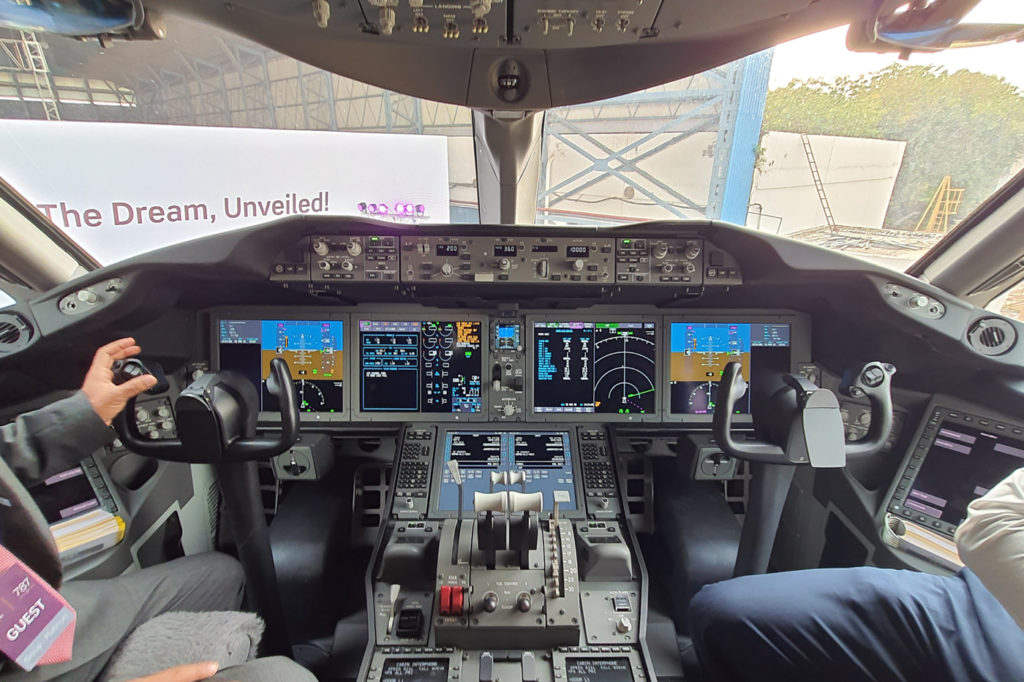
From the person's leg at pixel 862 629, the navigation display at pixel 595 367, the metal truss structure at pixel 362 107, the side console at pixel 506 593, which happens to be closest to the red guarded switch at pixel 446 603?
the side console at pixel 506 593

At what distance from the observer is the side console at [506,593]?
1.43m

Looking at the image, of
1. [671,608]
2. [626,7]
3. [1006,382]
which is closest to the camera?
[626,7]

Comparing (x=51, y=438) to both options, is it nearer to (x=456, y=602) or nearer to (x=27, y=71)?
(x=456, y=602)

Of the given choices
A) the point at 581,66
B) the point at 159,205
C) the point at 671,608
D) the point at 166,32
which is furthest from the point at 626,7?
the point at 159,205

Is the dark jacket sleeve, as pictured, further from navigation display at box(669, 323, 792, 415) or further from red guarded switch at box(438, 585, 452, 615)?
navigation display at box(669, 323, 792, 415)

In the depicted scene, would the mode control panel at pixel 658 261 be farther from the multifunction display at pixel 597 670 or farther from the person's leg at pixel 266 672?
the person's leg at pixel 266 672

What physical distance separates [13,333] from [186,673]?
122 centimetres

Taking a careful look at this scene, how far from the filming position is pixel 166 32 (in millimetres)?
1202

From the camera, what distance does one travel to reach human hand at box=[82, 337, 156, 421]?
50.1 inches

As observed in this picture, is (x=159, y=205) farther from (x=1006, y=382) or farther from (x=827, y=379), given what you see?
(x=1006, y=382)

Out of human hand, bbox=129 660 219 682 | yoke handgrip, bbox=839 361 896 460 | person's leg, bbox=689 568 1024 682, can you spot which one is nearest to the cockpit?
yoke handgrip, bbox=839 361 896 460

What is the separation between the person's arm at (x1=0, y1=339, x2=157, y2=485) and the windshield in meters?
0.77

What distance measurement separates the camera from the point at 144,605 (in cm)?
131

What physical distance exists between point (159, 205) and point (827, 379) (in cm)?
292
